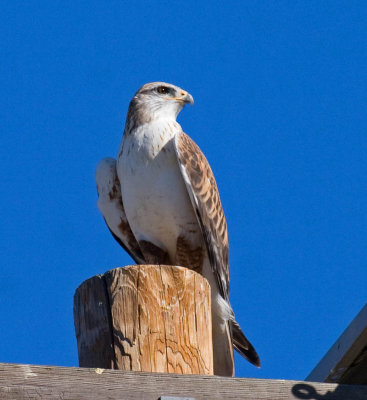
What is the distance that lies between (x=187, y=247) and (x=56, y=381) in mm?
3128

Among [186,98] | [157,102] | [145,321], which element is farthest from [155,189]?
[145,321]

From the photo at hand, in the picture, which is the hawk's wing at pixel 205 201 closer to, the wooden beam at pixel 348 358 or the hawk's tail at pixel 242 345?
the hawk's tail at pixel 242 345

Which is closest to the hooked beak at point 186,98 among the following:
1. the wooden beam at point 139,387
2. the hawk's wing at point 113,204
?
the hawk's wing at point 113,204

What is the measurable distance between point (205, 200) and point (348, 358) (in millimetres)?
1960

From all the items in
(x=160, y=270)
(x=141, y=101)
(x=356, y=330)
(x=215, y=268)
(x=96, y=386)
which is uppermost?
(x=141, y=101)

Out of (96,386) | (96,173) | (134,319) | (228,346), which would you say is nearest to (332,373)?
(228,346)

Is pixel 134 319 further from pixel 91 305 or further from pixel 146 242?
pixel 146 242

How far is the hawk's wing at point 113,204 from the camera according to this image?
6.03 metres

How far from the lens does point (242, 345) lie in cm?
512

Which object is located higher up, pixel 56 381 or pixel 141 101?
pixel 141 101

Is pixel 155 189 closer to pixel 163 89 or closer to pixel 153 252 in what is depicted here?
pixel 153 252

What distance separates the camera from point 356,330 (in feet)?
12.6

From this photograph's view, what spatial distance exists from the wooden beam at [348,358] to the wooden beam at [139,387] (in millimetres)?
957

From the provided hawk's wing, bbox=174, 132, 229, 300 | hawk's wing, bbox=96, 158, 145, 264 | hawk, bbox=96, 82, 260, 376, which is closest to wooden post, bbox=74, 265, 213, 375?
hawk, bbox=96, 82, 260, 376
